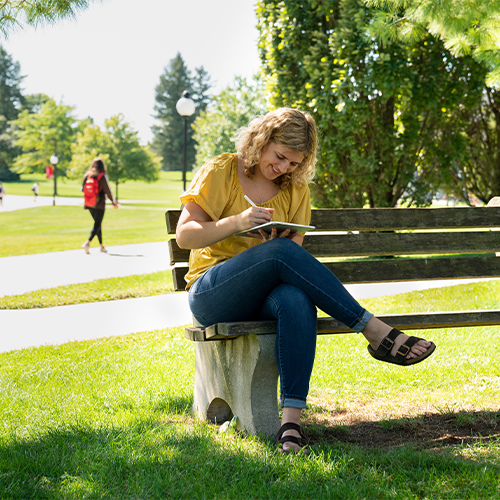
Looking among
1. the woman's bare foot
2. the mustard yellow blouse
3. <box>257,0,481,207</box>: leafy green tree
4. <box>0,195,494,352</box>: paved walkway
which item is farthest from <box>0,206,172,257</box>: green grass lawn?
the woman's bare foot

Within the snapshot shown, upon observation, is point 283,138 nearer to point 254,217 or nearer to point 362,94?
point 254,217

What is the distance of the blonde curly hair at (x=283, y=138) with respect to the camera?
9.60ft

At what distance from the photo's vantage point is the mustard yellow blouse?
2873 millimetres

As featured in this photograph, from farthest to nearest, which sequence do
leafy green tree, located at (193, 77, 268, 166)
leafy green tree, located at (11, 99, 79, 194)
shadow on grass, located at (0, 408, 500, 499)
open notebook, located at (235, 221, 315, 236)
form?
leafy green tree, located at (11, 99, 79, 194) < leafy green tree, located at (193, 77, 268, 166) < open notebook, located at (235, 221, 315, 236) < shadow on grass, located at (0, 408, 500, 499)

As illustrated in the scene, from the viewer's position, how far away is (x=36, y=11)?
3990 millimetres

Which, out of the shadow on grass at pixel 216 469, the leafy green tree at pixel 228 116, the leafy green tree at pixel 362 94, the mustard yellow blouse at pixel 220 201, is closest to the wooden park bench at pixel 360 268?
the shadow on grass at pixel 216 469

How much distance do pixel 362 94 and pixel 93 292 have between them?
564 cm

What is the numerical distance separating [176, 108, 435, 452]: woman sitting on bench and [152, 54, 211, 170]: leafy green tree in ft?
244

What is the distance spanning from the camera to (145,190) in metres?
62.5

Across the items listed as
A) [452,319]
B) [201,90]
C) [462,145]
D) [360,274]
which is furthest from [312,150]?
[201,90]

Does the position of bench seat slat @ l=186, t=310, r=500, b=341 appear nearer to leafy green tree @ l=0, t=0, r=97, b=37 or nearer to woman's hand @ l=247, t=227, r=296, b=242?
woman's hand @ l=247, t=227, r=296, b=242

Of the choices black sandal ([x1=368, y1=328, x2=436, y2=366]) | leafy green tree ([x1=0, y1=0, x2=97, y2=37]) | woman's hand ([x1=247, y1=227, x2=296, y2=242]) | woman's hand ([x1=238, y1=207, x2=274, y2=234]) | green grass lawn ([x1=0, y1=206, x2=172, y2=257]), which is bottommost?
green grass lawn ([x1=0, y1=206, x2=172, y2=257])

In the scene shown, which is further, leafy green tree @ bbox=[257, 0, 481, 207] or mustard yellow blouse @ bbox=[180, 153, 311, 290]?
leafy green tree @ bbox=[257, 0, 481, 207]

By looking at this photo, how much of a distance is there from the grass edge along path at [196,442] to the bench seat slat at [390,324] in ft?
1.59
